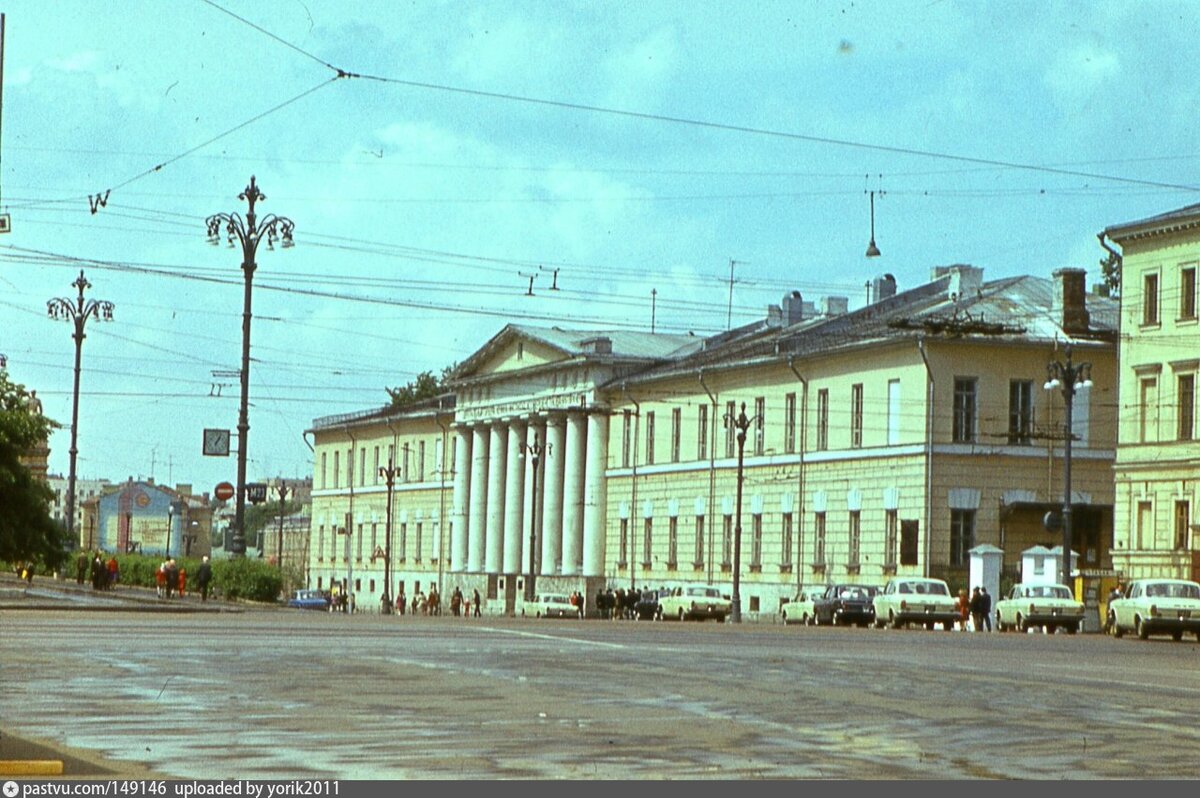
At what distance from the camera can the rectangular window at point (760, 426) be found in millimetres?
91375

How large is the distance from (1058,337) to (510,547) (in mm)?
44782

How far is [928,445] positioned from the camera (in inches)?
3127

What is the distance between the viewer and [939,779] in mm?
13789

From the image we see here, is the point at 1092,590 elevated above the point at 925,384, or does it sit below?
below

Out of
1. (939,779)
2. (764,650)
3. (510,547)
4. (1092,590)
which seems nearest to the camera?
(939,779)

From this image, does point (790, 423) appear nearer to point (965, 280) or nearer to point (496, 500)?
point (965, 280)

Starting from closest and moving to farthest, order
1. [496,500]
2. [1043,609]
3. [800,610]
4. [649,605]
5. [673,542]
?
[1043,609], [800,610], [649,605], [673,542], [496,500]

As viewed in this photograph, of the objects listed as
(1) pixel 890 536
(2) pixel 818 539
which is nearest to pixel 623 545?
(2) pixel 818 539

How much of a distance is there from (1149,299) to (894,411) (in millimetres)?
10933

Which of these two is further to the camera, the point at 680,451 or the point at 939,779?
the point at 680,451

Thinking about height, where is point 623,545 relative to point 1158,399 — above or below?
below

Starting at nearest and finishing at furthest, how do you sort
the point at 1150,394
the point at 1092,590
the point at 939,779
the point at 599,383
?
the point at 939,779
the point at 1092,590
the point at 1150,394
the point at 599,383

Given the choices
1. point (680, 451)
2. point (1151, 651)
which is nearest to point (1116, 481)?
point (680, 451)
